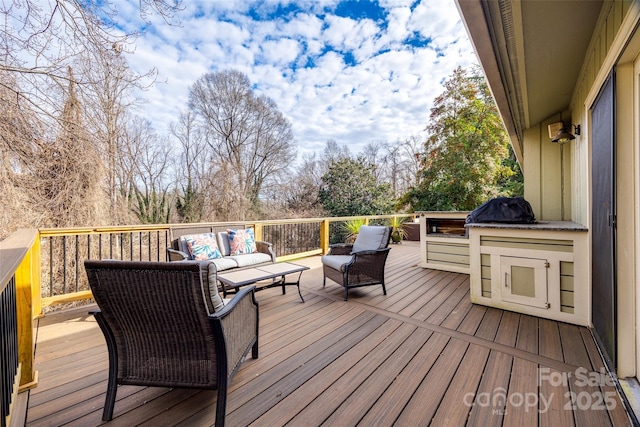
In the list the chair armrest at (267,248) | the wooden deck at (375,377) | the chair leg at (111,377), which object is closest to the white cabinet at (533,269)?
the wooden deck at (375,377)

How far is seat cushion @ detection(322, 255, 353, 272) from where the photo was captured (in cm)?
344

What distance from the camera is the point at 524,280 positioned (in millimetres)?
2869

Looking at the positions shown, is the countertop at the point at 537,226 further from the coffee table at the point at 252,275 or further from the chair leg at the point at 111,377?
the chair leg at the point at 111,377

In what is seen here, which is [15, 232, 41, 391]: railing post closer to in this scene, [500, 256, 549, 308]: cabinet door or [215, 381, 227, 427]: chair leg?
[215, 381, 227, 427]: chair leg

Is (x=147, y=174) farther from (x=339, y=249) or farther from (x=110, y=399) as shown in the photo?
(x=110, y=399)

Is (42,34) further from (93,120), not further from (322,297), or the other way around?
(322,297)

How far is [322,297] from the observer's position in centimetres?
352

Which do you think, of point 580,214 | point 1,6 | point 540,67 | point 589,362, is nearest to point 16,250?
point 1,6

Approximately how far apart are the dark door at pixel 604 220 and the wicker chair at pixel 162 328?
2.60m

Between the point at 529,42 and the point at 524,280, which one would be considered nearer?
the point at 529,42

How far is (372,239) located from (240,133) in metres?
8.82

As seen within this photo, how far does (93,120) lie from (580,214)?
21.4ft

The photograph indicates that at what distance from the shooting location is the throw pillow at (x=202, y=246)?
367 centimetres

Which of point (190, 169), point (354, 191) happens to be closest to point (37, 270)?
point (190, 169)
